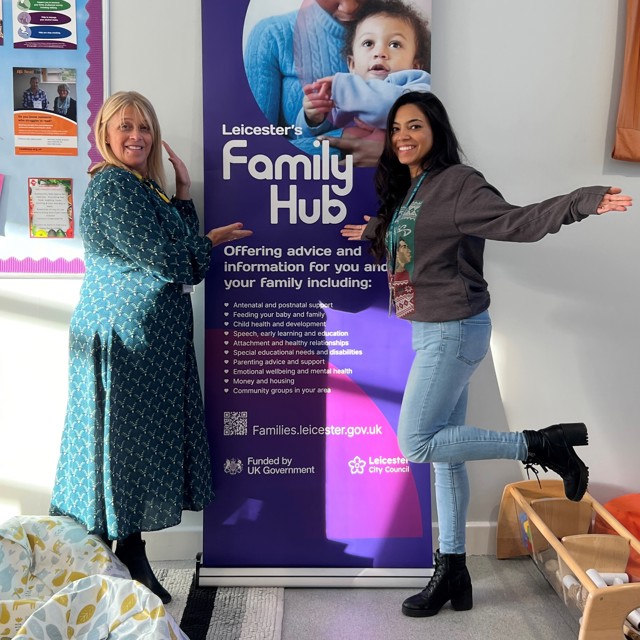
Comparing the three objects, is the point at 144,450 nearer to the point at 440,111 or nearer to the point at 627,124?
the point at 440,111

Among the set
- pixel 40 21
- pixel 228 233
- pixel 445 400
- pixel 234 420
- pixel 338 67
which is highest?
pixel 40 21

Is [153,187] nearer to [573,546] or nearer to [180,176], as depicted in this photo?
[180,176]

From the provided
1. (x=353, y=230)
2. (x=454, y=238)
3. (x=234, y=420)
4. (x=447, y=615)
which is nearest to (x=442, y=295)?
(x=454, y=238)

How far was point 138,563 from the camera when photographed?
229cm

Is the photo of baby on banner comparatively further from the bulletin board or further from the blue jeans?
the blue jeans

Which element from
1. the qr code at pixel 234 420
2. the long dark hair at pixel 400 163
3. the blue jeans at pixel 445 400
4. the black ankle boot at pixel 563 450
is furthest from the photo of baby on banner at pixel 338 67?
the black ankle boot at pixel 563 450

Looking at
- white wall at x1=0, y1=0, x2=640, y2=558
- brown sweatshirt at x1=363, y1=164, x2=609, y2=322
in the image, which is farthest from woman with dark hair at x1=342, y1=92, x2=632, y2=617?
white wall at x1=0, y1=0, x2=640, y2=558

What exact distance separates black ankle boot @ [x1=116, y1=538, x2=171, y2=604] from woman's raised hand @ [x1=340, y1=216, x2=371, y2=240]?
3.93 ft

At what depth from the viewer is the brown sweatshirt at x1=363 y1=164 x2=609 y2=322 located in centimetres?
194

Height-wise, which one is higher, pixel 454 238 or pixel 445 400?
pixel 454 238

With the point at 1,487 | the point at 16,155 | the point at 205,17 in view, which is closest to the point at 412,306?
the point at 205,17

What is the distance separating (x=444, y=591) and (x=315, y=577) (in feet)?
1.46

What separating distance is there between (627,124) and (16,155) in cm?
206

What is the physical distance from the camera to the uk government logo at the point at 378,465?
7.98 ft
